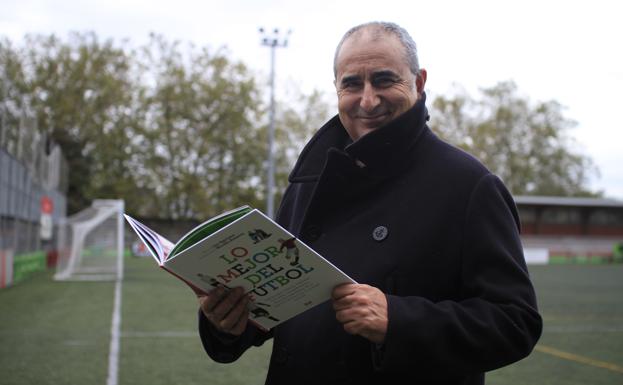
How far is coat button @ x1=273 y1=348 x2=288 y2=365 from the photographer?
2123 millimetres

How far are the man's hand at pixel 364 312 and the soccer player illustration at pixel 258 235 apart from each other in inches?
10.6

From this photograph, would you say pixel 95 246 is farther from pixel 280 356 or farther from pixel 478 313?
pixel 478 313

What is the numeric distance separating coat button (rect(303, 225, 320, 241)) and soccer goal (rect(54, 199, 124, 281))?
22.5 metres

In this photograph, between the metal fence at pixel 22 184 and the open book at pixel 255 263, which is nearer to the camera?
the open book at pixel 255 263

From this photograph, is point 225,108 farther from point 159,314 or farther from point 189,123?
point 159,314

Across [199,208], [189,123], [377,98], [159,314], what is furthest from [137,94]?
[377,98]

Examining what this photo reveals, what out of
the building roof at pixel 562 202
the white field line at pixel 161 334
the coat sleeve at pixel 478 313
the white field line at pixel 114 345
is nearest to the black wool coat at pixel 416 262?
the coat sleeve at pixel 478 313

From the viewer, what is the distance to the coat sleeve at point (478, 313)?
1805mm

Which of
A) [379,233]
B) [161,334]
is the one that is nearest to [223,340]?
[379,233]

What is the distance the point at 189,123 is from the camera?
49969mm

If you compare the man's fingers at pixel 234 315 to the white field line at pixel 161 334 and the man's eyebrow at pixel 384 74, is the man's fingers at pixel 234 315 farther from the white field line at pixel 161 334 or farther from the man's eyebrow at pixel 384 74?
the white field line at pixel 161 334

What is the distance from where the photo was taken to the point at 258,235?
173 cm

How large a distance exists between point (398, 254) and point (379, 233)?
3.5 inches

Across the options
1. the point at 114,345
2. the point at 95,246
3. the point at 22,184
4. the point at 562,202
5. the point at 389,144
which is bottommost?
the point at 562,202
